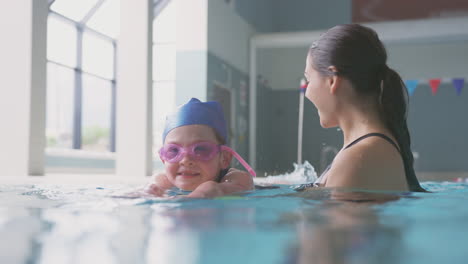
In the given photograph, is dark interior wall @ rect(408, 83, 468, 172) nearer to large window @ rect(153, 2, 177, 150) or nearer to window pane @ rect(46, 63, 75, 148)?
large window @ rect(153, 2, 177, 150)

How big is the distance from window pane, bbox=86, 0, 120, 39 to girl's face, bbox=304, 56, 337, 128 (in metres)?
10.2

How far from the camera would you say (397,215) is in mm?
1632

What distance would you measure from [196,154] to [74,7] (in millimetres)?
9953

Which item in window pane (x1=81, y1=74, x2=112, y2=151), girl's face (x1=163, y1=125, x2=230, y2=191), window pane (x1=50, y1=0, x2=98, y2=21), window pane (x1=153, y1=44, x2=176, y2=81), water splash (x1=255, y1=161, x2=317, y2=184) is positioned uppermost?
window pane (x1=50, y1=0, x2=98, y2=21)

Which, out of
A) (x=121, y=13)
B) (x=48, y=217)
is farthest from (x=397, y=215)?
(x=121, y=13)

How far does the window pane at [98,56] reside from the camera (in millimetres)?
12797

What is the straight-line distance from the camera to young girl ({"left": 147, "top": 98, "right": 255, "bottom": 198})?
255 centimetres

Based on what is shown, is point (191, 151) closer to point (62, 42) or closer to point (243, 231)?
point (243, 231)

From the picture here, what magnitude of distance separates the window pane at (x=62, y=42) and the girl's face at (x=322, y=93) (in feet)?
33.6

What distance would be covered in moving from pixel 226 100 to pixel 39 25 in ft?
19.0

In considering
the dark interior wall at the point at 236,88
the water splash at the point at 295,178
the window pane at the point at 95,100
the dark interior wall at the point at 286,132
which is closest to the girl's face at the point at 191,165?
the water splash at the point at 295,178

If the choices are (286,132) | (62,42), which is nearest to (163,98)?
(62,42)

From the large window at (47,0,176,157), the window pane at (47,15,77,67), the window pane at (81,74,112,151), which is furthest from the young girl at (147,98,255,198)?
Result: the window pane at (81,74,112,151)

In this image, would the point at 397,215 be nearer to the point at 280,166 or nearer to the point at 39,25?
the point at 39,25
